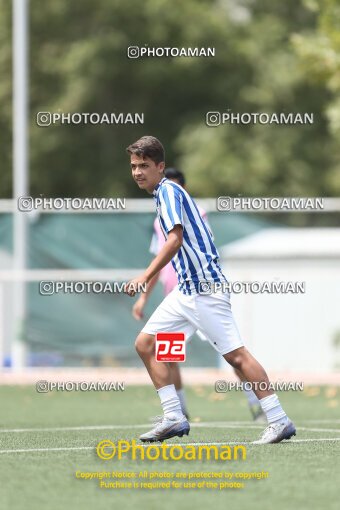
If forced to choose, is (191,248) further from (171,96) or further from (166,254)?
(171,96)

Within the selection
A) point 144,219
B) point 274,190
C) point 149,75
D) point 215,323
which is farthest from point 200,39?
point 215,323

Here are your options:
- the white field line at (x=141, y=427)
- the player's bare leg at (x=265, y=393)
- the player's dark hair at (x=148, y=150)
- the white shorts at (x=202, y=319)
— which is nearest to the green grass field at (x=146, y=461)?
the white field line at (x=141, y=427)

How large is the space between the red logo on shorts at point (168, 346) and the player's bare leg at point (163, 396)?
5cm

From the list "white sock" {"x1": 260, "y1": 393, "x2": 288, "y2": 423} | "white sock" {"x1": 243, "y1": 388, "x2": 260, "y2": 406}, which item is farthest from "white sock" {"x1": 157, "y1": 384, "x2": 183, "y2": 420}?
"white sock" {"x1": 243, "y1": 388, "x2": 260, "y2": 406}

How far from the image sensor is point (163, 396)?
9250mm

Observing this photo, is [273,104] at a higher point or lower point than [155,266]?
higher

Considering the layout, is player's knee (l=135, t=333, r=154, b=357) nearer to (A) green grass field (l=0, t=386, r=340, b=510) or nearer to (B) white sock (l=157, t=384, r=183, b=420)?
(B) white sock (l=157, t=384, r=183, b=420)

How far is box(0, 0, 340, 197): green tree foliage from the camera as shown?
33.0m

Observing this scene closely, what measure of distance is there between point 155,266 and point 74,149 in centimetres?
2651

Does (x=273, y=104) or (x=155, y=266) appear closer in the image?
(x=155, y=266)

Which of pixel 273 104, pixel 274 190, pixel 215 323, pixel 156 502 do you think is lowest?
pixel 156 502

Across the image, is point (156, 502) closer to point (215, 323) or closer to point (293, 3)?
point (215, 323)

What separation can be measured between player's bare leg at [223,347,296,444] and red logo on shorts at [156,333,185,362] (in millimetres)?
382

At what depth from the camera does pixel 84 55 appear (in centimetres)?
3356
